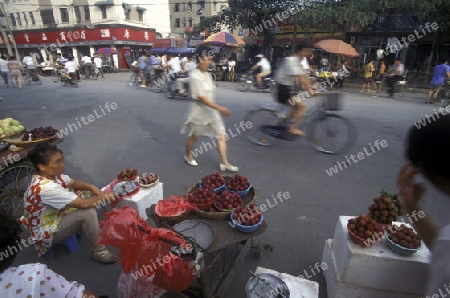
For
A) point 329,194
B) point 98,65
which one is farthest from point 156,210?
point 98,65

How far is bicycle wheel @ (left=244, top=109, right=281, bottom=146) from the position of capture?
5492 millimetres

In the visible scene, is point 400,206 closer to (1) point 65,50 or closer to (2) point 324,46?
(2) point 324,46

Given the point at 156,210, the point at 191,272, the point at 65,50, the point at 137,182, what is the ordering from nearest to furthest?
the point at 191,272 → the point at 156,210 → the point at 137,182 → the point at 65,50

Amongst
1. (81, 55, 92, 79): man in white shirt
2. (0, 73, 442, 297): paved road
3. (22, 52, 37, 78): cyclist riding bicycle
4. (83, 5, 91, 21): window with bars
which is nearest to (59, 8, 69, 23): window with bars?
(83, 5, 91, 21): window with bars

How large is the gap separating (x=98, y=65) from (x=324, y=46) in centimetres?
1586

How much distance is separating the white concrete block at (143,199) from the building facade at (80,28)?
2881 centimetres

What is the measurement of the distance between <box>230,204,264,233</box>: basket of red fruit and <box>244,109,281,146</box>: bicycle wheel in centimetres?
337

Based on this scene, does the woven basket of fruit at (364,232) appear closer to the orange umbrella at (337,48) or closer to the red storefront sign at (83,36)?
the orange umbrella at (337,48)

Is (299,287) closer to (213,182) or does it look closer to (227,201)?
(227,201)

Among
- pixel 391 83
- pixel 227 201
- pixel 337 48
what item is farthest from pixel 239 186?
pixel 337 48

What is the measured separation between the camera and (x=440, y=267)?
1130 millimetres

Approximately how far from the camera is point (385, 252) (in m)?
2.07

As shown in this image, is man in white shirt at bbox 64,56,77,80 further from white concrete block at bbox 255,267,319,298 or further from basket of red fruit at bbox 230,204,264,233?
white concrete block at bbox 255,267,319,298

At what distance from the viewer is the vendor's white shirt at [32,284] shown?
132 centimetres
